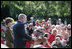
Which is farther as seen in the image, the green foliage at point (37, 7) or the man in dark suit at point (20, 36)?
the green foliage at point (37, 7)

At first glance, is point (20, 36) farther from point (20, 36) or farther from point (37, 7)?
point (37, 7)

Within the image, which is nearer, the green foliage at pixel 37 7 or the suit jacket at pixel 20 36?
the suit jacket at pixel 20 36

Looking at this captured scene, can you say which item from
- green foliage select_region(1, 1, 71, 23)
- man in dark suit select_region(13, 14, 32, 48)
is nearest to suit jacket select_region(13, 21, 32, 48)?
man in dark suit select_region(13, 14, 32, 48)

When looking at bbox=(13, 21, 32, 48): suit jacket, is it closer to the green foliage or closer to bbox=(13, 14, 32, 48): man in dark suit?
bbox=(13, 14, 32, 48): man in dark suit

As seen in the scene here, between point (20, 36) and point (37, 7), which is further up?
point (37, 7)

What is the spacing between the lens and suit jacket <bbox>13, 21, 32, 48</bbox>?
3820mm

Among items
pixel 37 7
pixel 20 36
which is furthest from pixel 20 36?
pixel 37 7

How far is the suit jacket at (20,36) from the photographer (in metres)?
3.82

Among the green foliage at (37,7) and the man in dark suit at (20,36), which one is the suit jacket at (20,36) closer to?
the man in dark suit at (20,36)

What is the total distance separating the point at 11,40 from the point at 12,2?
2552 mm

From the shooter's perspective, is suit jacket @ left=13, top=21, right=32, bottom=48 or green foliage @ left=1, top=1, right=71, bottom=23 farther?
green foliage @ left=1, top=1, right=71, bottom=23

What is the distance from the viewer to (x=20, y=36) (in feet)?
12.6

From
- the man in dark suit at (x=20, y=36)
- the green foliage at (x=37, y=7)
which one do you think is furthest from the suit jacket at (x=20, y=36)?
the green foliage at (x=37, y=7)

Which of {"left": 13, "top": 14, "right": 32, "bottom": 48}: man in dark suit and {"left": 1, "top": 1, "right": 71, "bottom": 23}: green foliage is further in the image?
{"left": 1, "top": 1, "right": 71, "bottom": 23}: green foliage
